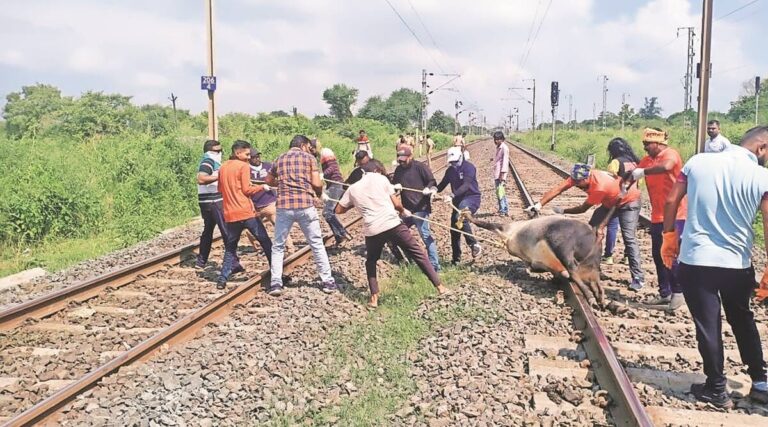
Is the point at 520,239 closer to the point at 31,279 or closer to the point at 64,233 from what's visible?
the point at 31,279

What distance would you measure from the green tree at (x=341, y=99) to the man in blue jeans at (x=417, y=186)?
237 ft

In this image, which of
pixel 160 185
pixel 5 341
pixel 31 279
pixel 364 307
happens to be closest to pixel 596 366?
pixel 364 307

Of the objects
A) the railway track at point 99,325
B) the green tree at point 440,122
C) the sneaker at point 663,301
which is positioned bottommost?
the railway track at point 99,325

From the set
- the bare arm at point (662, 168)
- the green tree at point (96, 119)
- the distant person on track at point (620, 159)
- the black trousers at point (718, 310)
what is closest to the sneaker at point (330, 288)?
the distant person on track at point (620, 159)

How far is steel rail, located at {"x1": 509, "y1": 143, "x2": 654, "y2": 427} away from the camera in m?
3.98

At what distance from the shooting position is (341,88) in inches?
3140

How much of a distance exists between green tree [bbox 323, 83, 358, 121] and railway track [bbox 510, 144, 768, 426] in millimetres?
74439

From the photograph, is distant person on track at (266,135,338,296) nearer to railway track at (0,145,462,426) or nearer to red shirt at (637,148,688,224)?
railway track at (0,145,462,426)

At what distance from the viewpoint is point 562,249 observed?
6676mm

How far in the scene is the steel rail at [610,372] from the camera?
3.98m

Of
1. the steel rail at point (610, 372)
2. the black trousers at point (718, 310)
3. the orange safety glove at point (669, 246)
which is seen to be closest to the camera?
the steel rail at point (610, 372)

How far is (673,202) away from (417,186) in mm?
3800

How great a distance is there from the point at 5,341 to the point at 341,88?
75.9 meters

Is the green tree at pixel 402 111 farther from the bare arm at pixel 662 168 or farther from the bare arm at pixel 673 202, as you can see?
the bare arm at pixel 673 202
